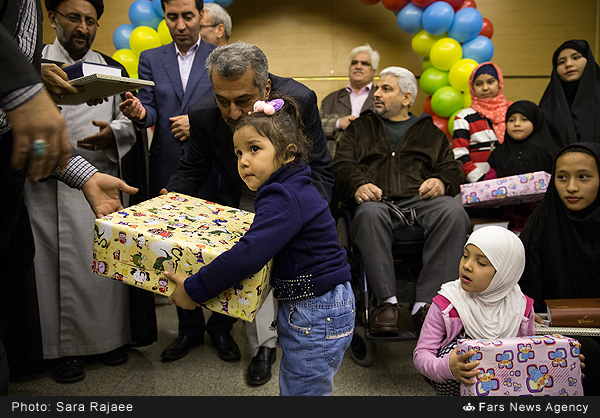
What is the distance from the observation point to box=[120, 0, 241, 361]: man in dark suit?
85.0 inches

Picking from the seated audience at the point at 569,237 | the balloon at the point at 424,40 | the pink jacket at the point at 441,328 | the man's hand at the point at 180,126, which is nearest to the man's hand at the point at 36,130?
the pink jacket at the point at 441,328

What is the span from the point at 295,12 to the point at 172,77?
2.38 meters

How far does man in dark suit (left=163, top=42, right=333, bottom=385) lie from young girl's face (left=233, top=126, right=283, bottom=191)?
282 mm

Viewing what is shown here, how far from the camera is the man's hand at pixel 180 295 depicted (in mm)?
1126

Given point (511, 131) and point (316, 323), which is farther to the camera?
point (511, 131)

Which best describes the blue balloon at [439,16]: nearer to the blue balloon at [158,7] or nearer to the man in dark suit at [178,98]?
the man in dark suit at [178,98]

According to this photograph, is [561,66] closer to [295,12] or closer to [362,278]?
[362,278]

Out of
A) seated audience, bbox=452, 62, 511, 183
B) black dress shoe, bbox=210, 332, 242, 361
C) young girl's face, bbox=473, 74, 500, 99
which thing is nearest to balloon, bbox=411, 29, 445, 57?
seated audience, bbox=452, 62, 511, 183

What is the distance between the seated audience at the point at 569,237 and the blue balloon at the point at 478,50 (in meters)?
1.81

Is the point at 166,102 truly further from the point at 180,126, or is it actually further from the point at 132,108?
the point at 132,108

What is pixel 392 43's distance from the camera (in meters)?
4.20

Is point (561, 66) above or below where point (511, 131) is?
above
